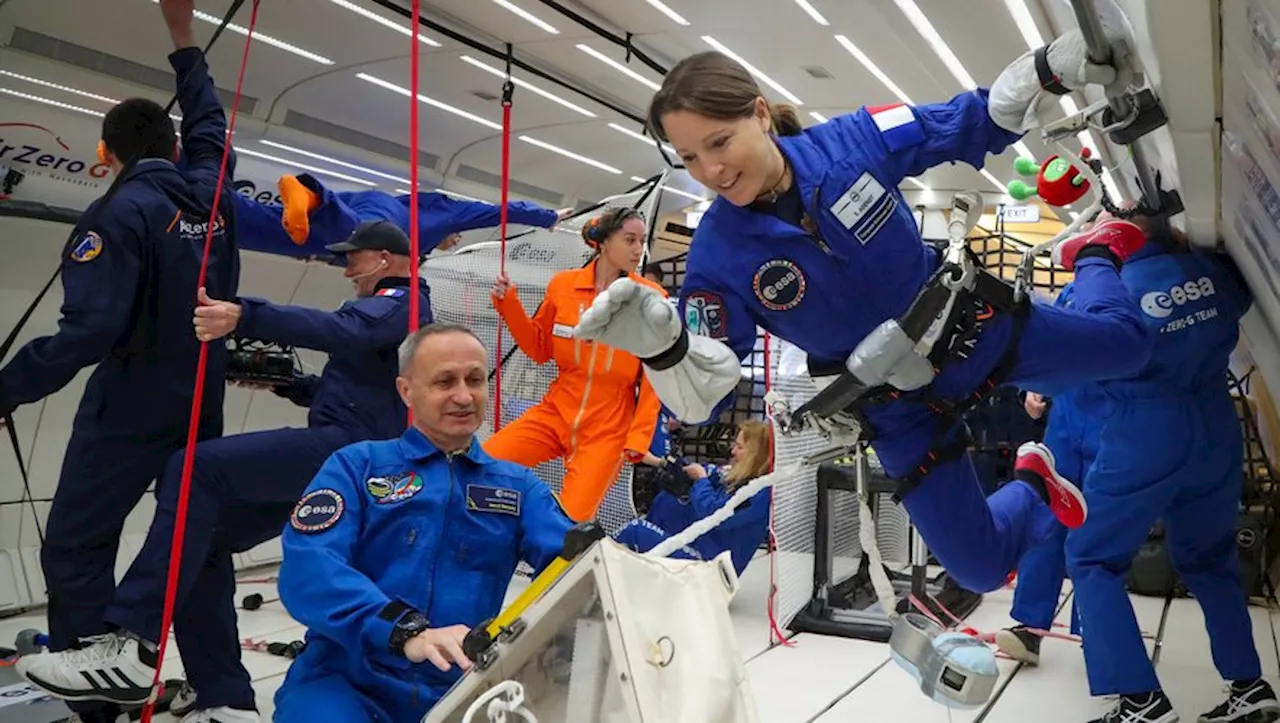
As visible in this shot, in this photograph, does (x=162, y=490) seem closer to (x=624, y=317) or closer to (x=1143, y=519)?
(x=624, y=317)

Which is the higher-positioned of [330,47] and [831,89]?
[831,89]

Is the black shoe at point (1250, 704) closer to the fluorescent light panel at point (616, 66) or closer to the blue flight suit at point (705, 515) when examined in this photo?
the blue flight suit at point (705, 515)

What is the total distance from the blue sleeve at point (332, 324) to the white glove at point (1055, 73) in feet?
6.51

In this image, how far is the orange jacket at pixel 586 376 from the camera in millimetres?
4711

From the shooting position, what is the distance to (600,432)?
4703mm

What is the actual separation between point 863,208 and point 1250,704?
232 cm

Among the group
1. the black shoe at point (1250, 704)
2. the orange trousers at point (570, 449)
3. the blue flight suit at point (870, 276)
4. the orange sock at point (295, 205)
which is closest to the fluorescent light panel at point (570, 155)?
the orange trousers at point (570, 449)

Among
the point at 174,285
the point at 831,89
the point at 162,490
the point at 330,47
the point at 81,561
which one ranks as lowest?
the point at 81,561

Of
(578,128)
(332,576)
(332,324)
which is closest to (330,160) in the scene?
(578,128)

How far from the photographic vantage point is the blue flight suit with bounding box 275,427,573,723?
2113 millimetres

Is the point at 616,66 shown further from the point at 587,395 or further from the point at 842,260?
the point at 842,260

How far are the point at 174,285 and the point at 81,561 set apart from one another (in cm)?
87

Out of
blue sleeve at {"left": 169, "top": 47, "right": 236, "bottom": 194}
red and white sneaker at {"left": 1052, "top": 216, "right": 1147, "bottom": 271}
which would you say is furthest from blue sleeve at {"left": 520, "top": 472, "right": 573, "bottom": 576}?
red and white sneaker at {"left": 1052, "top": 216, "right": 1147, "bottom": 271}

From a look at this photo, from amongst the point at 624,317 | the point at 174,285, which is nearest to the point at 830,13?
the point at 174,285
